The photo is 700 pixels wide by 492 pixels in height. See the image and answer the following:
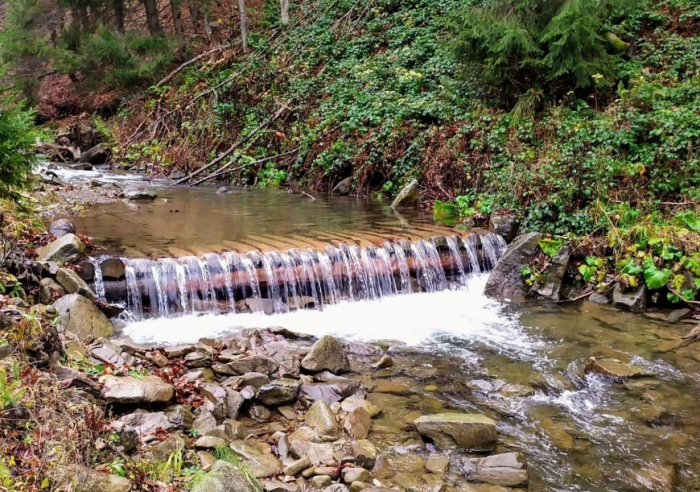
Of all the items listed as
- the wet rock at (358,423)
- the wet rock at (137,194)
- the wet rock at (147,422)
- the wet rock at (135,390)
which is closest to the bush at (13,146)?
the wet rock at (135,390)

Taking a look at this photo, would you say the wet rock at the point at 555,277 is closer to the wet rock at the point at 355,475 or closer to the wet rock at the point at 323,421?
the wet rock at the point at 323,421

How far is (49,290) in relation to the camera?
19.9 feet

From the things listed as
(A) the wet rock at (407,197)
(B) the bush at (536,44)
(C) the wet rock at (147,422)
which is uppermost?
(B) the bush at (536,44)

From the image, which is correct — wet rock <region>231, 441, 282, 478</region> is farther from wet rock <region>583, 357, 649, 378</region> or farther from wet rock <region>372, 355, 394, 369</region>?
wet rock <region>583, 357, 649, 378</region>

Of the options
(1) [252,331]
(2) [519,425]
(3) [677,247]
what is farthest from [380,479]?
(3) [677,247]

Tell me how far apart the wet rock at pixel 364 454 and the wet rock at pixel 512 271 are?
15.8ft

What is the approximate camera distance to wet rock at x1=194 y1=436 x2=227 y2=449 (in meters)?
3.81

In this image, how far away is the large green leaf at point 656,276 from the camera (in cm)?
752

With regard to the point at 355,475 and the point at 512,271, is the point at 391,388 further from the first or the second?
the point at 512,271

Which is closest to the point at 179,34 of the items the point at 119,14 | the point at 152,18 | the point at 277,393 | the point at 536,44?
the point at 152,18

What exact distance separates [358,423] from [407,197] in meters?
7.85

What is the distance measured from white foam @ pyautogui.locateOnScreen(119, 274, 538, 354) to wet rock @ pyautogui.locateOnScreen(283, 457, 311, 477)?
2.89 m

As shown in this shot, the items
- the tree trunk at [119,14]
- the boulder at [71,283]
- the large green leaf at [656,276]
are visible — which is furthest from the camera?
the tree trunk at [119,14]

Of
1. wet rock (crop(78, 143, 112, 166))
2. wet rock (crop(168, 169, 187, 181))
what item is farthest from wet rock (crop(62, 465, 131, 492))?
wet rock (crop(78, 143, 112, 166))
